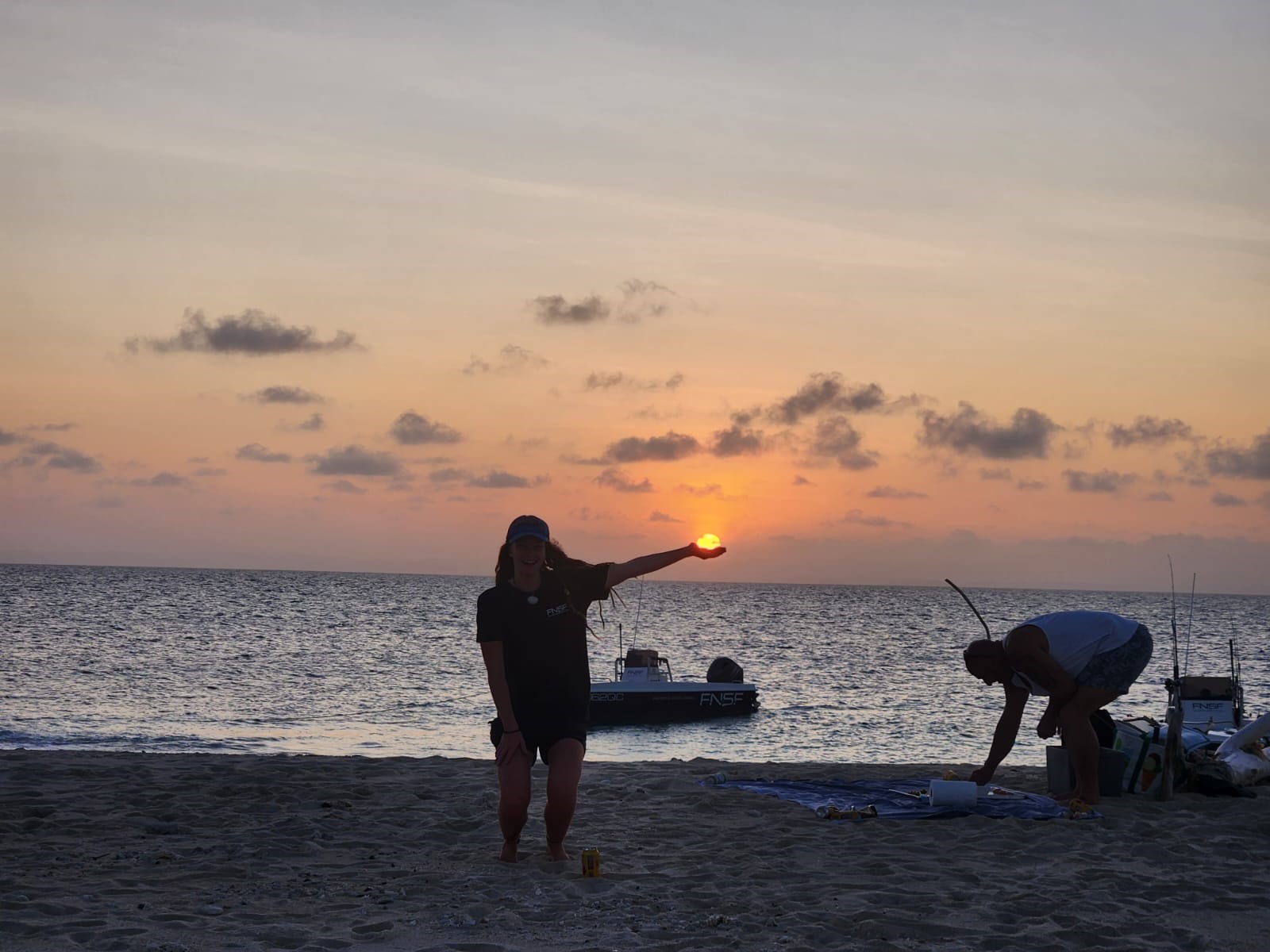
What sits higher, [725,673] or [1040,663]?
[1040,663]

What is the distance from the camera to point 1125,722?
10867 millimetres

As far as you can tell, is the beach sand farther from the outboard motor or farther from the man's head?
the outboard motor

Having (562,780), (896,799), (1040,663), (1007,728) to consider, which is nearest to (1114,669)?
(1040,663)

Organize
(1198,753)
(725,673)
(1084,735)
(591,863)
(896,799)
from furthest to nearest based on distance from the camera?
1. (725,673)
2. (1198,753)
3. (896,799)
4. (1084,735)
5. (591,863)

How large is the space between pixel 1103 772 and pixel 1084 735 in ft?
2.62

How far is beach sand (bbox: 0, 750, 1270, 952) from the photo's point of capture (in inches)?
235

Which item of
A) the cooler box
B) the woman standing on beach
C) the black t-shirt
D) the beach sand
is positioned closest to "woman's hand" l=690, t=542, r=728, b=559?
the woman standing on beach

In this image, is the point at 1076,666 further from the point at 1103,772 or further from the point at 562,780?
the point at 562,780

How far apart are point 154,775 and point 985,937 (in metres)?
8.31

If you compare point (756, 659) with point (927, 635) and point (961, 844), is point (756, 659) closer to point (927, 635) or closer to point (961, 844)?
point (927, 635)

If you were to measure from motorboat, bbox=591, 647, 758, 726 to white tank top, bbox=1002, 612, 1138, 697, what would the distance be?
58.9 feet

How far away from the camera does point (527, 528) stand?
23.7ft

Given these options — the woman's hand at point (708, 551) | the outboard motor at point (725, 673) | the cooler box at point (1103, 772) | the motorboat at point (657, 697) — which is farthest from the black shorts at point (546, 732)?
the outboard motor at point (725, 673)

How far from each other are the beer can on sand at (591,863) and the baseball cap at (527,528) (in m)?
1.89
